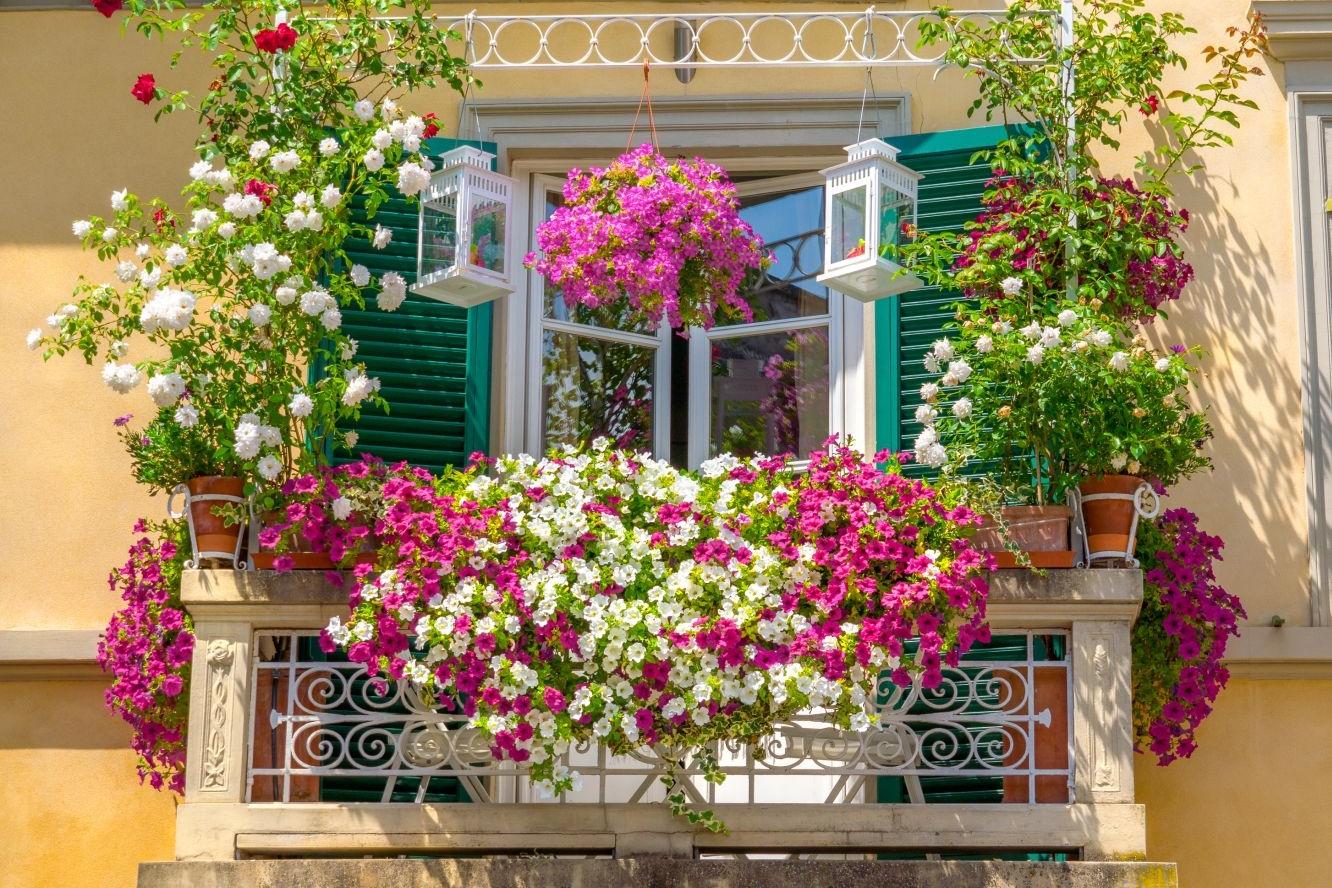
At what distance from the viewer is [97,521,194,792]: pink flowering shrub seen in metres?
6.68

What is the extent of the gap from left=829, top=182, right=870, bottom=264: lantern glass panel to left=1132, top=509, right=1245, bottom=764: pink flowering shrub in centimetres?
134

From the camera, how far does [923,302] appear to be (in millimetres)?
7465

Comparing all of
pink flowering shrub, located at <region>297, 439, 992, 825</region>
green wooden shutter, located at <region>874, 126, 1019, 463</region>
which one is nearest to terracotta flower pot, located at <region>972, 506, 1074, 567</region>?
pink flowering shrub, located at <region>297, 439, 992, 825</region>

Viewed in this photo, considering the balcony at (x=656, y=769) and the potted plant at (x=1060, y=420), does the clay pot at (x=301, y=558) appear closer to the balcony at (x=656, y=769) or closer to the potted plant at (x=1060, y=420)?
the balcony at (x=656, y=769)

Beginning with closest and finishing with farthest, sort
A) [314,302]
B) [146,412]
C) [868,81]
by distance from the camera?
[314,302] → [146,412] → [868,81]

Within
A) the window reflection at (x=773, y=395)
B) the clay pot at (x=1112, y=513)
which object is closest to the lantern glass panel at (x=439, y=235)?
the window reflection at (x=773, y=395)

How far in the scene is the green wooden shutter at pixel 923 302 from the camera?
24.3 ft

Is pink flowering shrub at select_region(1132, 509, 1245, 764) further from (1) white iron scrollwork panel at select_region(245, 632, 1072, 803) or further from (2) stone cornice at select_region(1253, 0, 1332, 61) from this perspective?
(2) stone cornice at select_region(1253, 0, 1332, 61)

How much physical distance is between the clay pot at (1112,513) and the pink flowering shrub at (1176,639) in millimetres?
280

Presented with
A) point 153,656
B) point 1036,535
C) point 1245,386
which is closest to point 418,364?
point 153,656

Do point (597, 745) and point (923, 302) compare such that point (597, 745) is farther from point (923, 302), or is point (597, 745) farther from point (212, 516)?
point (923, 302)

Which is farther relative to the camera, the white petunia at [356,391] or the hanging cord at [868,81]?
the hanging cord at [868,81]

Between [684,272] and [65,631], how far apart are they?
258cm

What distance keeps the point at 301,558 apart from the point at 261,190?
1.24 meters
